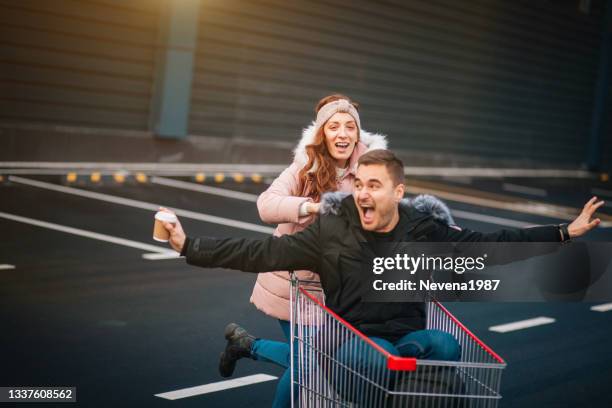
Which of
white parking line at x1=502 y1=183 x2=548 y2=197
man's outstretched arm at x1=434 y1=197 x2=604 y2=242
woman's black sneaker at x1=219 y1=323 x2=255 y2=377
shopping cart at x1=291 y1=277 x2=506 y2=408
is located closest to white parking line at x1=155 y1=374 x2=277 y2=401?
woman's black sneaker at x1=219 y1=323 x2=255 y2=377

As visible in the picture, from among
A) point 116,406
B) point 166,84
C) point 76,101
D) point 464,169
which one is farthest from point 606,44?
point 116,406

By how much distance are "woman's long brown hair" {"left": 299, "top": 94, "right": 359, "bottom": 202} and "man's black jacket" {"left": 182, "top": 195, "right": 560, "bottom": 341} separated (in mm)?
771

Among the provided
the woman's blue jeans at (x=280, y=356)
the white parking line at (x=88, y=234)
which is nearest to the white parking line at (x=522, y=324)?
the woman's blue jeans at (x=280, y=356)

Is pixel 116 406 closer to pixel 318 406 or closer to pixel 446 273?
pixel 318 406

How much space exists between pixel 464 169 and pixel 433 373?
20.7 meters

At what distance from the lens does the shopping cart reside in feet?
13.9

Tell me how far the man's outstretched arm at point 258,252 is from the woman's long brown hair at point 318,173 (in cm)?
77

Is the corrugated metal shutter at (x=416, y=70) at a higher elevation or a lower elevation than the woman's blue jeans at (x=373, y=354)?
higher

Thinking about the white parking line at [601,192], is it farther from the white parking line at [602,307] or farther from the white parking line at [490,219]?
the white parking line at [602,307]

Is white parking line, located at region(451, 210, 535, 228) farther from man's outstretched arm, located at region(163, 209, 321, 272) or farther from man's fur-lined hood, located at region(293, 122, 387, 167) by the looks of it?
man's outstretched arm, located at region(163, 209, 321, 272)

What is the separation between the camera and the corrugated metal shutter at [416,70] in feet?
62.7

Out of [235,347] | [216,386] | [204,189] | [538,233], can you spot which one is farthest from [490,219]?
[538,233]

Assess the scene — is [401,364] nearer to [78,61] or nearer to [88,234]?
[88,234]

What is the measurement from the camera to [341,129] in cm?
584
